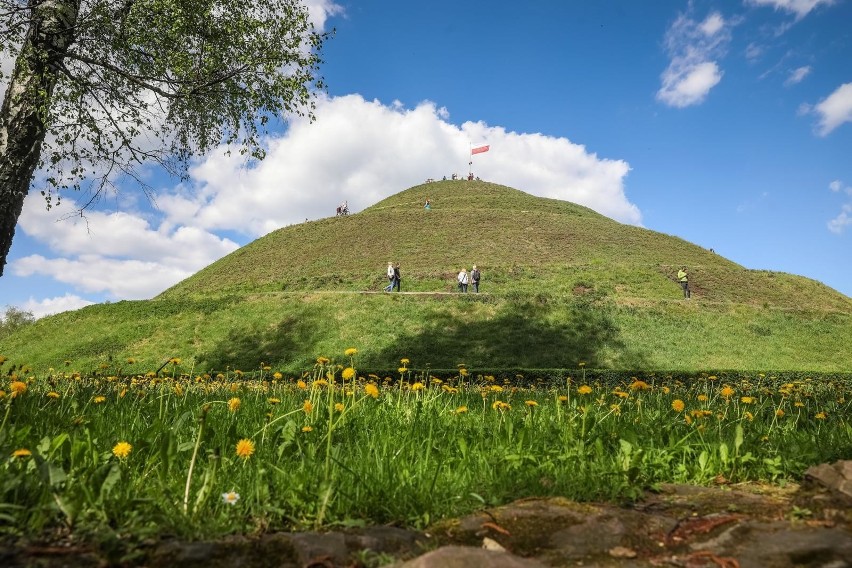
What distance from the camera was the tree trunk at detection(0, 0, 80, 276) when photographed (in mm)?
9406

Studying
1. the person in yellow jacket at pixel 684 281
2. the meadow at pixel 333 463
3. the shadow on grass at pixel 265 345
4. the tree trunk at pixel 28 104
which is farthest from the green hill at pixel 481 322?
the meadow at pixel 333 463

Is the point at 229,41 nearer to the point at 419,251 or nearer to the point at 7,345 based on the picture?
the point at 7,345

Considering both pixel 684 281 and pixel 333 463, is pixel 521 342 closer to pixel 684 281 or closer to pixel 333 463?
pixel 684 281

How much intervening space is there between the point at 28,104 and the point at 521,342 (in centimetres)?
2032

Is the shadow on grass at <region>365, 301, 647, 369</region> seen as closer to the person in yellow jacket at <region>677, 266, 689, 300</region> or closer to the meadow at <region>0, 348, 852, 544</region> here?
the person in yellow jacket at <region>677, 266, 689, 300</region>

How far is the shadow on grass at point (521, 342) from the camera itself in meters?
22.9

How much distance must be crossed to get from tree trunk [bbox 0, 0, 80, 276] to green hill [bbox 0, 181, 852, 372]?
194 inches

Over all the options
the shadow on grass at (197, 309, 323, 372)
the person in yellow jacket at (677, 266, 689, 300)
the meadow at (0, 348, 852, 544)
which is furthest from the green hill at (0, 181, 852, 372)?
the meadow at (0, 348, 852, 544)

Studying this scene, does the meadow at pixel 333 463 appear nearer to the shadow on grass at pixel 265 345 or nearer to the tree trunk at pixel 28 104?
the tree trunk at pixel 28 104

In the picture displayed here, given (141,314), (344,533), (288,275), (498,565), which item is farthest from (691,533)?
(288,275)

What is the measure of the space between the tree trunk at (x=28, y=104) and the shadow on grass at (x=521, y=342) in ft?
46.5

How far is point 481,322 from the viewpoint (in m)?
27.5

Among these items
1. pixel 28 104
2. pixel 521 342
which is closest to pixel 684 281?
pixel 521 342

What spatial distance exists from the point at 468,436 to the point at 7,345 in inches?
1284
